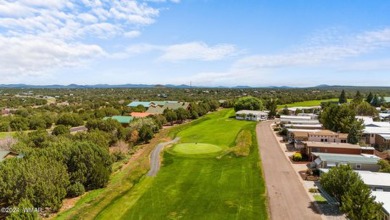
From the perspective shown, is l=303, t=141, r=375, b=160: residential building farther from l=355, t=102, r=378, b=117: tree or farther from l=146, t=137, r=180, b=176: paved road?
l=355, t=102, r=378, b=117: tree

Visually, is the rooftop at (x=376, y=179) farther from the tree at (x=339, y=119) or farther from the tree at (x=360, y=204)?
the tree at (x=339, y=119)

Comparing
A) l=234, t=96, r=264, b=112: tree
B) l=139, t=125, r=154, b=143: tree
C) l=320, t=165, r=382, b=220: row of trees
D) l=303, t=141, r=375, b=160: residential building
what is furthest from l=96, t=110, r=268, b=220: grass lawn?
l=234, t=96, r=264, b=112: tree

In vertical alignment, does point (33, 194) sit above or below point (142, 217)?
above

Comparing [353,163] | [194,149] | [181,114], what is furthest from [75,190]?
[181,114]

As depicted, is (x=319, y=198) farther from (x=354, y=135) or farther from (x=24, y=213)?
(x=24, y=213)

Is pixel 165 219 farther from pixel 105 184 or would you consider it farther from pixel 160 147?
pixel 160 147

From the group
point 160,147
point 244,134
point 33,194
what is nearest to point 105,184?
point 33,194
